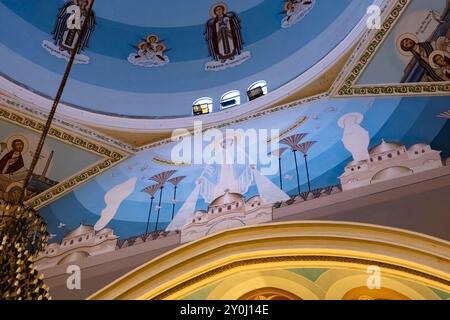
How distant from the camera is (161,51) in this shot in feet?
36.6

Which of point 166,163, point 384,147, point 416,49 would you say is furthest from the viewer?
point 166,163

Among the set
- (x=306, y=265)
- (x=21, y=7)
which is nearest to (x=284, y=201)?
(x=306, y=265)

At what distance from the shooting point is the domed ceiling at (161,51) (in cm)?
1003

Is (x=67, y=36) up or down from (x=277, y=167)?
up

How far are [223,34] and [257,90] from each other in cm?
146

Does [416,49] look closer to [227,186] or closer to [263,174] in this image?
[263,174]

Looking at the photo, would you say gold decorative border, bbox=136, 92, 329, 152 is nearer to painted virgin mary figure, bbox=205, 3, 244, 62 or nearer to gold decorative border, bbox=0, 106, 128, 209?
gold decorative border, bbox=0, 106, 128, 209

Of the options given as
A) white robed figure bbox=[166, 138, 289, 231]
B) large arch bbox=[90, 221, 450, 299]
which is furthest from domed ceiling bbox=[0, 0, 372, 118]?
large arch bbox=[90, 221, 450, 299]

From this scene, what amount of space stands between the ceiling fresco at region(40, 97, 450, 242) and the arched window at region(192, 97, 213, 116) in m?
0.70

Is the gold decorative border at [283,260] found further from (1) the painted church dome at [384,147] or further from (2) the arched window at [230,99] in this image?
(2) the arched window at [230,99]

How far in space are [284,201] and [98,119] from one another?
144 inches

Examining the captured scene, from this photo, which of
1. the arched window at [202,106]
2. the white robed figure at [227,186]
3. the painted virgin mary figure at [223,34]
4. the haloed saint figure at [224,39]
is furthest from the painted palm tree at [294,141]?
the painted virgin mary figure at [223,34]

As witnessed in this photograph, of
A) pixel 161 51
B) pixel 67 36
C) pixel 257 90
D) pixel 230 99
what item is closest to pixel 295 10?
pixel 257 90

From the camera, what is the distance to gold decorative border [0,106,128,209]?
9.34 m
